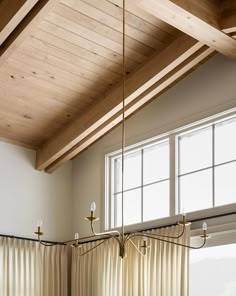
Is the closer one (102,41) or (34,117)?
(102,41)

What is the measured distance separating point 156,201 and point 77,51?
1.69m

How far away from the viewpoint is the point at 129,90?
604 centimetres

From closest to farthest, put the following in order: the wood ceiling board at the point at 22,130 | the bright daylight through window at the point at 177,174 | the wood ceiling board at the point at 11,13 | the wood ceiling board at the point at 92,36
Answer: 1. the wood ceiling board at the point at 11,13
2. the wood ceiling board at the point at 92,36
3. the bright daylight through window at the point at 177,174
4. the wood ceiling board at the point at 22,130

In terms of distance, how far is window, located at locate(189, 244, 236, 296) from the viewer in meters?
5.53

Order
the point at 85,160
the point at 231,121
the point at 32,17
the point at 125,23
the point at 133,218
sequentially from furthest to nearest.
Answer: the point at 85,160
the point at 133,218
the point at 231,121
the point at 125,23
the point at 32,17

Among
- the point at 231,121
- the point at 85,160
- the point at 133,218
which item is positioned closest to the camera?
the point at 231,121

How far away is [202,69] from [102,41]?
109 cm

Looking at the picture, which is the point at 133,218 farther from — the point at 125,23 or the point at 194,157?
the point at 125,23

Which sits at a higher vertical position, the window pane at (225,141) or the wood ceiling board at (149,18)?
the wood ceiling board at (149,18)

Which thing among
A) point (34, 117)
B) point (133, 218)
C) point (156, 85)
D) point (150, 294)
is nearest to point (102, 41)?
point (156, 85)

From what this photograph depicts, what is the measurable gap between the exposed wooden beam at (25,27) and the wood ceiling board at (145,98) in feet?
4.53

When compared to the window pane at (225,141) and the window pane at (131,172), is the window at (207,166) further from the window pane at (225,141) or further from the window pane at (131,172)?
the window pane at (131,172)

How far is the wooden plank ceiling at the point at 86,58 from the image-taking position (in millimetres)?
5152

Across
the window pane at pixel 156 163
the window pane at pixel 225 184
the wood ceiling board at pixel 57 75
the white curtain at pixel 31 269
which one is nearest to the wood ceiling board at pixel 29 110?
the wood ceiling board at pixel 57 75
